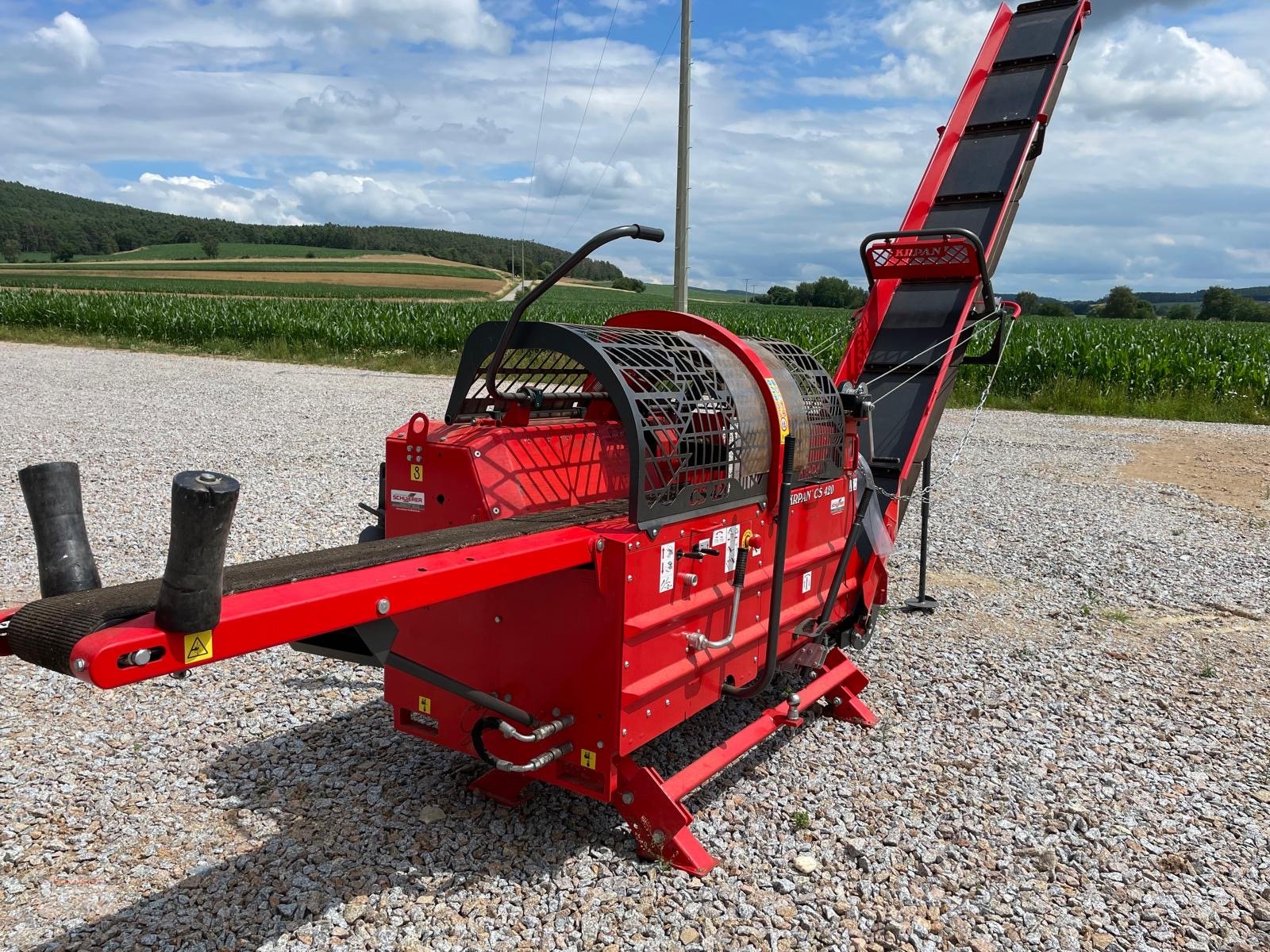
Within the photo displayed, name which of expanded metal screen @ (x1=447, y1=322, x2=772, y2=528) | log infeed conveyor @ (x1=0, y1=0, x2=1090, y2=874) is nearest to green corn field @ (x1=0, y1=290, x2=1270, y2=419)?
log infeed conveyor @ (x1=0, y1=0, x2=1090, y2=874)

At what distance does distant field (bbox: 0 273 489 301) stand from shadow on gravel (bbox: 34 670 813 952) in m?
44.1

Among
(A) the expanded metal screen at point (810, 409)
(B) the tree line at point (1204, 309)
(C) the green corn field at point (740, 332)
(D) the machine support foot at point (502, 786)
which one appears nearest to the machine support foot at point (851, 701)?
(A) the expanded metal screen at point (810, 409)

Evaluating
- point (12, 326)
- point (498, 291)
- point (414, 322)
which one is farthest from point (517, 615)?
point (498, 291)

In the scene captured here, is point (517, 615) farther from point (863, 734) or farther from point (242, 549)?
point (242, 549)

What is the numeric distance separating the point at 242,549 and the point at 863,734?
4.75m

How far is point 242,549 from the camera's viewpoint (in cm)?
698

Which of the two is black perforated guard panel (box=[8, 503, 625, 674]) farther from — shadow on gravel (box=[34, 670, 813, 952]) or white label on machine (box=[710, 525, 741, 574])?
shadow on gravel (box=[34, 670, 813, 952])

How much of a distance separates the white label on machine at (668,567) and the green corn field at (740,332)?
7.74 meters

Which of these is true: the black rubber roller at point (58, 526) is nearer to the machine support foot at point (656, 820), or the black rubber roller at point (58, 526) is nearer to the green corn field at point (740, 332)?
the machine support foot at point (656, 820)

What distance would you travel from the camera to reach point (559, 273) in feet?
10.6

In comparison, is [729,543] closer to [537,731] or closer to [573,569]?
[573,569]

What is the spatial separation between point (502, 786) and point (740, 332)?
2132 cm

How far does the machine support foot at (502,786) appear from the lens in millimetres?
3643

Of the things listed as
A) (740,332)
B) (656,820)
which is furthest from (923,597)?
(740,332)
